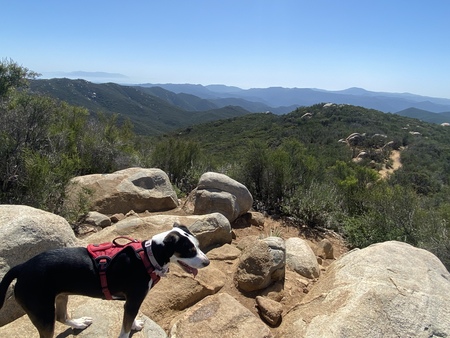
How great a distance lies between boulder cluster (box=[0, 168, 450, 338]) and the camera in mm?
3088

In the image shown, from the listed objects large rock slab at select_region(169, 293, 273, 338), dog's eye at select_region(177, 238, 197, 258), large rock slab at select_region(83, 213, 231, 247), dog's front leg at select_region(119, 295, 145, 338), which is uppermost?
dog's eye at select_region(177, 238, 197, 258)

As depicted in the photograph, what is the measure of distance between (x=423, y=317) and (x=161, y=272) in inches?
103

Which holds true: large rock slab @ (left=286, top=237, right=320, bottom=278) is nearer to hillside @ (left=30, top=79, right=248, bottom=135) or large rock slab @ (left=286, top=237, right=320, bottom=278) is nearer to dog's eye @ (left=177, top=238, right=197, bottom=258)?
dog's eye @ (left=177, top=238, right=197, bottom=258)

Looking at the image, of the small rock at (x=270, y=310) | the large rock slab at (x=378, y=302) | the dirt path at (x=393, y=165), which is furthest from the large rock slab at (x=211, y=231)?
the dirt path at (x=393, y=165)

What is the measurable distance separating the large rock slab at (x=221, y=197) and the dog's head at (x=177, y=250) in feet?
13.7

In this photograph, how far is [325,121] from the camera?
48094mm

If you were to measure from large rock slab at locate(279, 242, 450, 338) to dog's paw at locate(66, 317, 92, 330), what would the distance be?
1.96 m

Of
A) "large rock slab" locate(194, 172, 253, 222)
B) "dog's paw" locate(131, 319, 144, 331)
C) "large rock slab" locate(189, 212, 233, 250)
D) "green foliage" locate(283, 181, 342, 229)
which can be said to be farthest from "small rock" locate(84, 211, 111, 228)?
"green foliage" locate(283, 181, 342, 229)

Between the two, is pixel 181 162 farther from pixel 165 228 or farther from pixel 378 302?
pixel 378 302

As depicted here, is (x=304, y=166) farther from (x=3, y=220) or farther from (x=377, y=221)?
A: (x=3, y=220)

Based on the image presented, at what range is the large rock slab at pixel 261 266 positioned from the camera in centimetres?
433

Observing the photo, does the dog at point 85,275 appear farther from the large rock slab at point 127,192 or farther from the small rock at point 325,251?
the large rock slab at point 127,192

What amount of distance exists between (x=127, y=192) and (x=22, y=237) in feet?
13.3

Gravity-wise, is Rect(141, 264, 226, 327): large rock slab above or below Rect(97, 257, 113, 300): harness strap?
below
